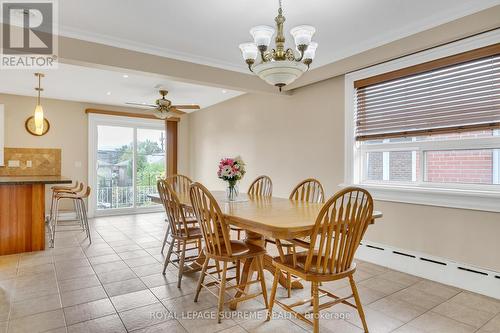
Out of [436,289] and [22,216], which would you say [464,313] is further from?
[22,216]

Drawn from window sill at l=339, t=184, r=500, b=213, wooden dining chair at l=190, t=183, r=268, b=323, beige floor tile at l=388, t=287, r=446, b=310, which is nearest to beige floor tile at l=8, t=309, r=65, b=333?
wooden dining chair at l=190, t=183, r=268, b=323

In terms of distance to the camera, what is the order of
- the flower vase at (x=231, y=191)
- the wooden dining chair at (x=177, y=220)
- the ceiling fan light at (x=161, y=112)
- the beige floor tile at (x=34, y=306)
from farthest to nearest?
the ceiling fan light at (x=161, y=112)
the flower vase at (x=231, y=191)
the wooden dining chair at (x=177, y=220)
the beige floor tile at (x=34, y=306)

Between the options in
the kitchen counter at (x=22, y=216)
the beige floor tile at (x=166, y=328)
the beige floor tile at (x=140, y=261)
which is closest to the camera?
the beige floor tile at (x=166, y=328)

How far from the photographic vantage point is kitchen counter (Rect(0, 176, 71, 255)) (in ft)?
12.5

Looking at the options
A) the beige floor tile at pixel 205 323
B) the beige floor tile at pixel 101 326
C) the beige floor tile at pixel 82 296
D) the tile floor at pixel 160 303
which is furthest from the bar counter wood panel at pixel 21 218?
the beige floor tile at pixel 205 323

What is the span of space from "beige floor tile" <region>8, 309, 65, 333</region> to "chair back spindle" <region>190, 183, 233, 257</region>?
115 centimetres

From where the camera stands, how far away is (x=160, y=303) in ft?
8.09

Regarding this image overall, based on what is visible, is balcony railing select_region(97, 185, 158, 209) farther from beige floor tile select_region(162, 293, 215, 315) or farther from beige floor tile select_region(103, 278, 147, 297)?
beige floor tile select_region(162, 293, 215, 315)

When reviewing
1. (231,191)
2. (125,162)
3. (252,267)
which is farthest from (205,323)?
(125,162)

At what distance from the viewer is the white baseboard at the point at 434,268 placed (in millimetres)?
2676

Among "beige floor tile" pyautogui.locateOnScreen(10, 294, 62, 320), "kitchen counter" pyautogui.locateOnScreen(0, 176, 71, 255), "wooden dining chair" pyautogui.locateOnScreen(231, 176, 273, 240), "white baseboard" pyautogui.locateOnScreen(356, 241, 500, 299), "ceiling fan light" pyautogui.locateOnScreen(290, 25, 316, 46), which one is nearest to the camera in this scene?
"ceiling fan light" pyautogui.locateOnScreen(290, 25, 316, 46)

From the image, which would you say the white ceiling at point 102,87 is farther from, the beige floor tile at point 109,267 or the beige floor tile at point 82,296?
the beige floor tile at point 82,296

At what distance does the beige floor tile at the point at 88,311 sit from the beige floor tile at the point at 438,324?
224 centimetres

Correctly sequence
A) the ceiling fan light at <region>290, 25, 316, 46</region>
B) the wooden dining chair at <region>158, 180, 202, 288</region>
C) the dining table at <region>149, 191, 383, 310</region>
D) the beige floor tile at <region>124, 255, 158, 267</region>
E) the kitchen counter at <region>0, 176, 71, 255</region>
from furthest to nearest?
the kitchen counter at <region>0, 176, 71, 255</region> → the beige floor tile at <region>124, 255, 158, 267</region> → the wooden dining chair at <region>158, 180, 202, 288</region> → the ceiling fan light at <region>290, 25, 316, 46</region> → the dining table at <region>149, 191, 383, 310</region>
